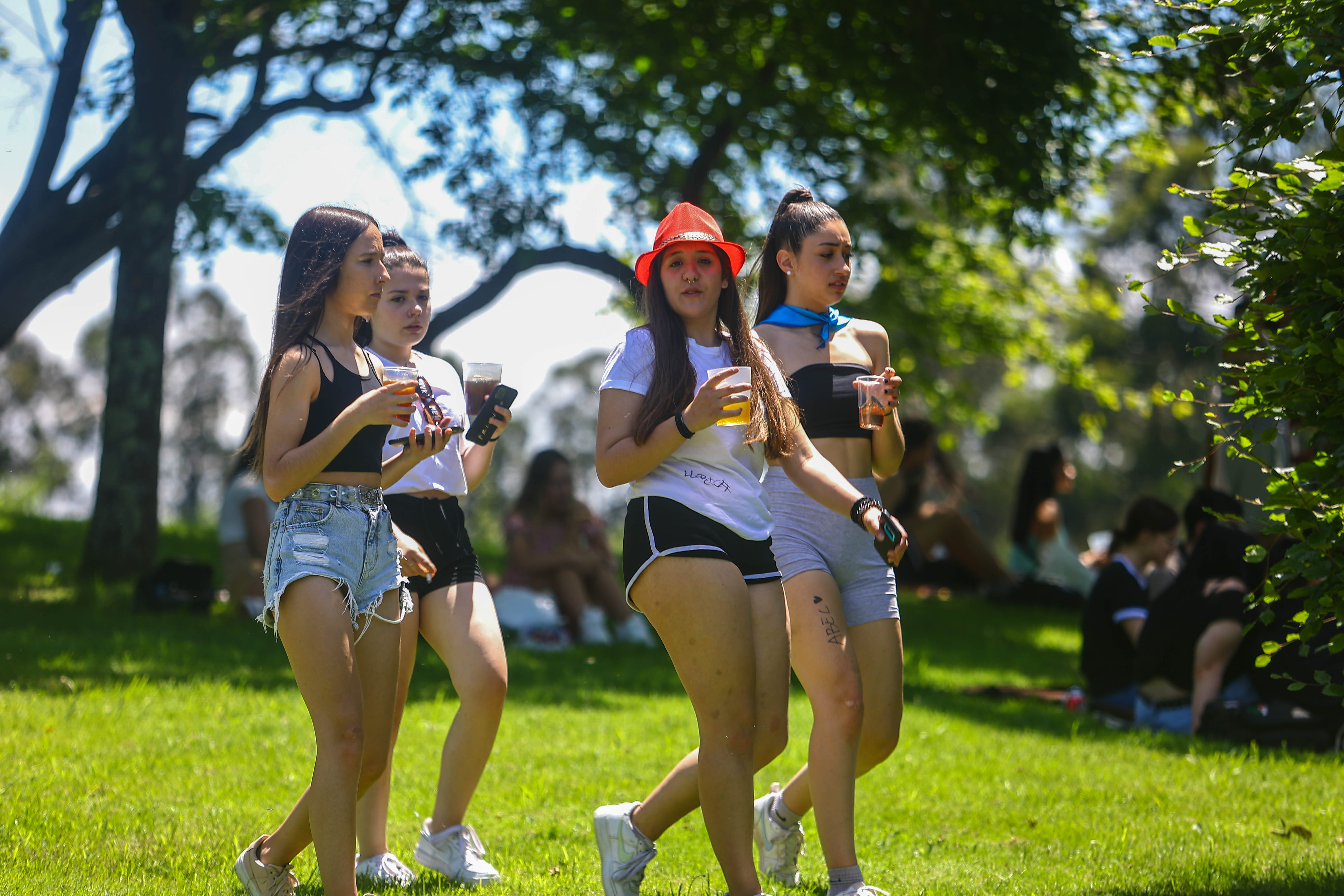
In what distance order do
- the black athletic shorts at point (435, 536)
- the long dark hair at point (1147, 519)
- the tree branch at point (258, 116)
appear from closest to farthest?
1. the black athletic shorts at point (435, 536)
2. the long dark hair at point (1147, 519)
3. the tree branch at point (258, 116)

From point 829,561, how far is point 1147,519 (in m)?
5.03

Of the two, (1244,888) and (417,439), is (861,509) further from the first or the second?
(1244,888)

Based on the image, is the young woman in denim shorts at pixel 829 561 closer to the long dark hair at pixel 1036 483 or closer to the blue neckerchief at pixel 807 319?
the blue neckerchief at pixel 807 319

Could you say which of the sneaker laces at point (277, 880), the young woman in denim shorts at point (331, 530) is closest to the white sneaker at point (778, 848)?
the young woman in denim shorts at point (331, 530)

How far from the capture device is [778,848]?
4375 millimetres

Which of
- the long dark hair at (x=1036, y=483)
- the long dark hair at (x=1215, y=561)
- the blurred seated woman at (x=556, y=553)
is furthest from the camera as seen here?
the long dark hair at (x=1036, y=483)

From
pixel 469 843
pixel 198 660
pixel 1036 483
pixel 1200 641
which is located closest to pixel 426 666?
pixel 198 660

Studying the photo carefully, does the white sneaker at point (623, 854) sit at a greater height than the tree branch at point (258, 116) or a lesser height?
lesser

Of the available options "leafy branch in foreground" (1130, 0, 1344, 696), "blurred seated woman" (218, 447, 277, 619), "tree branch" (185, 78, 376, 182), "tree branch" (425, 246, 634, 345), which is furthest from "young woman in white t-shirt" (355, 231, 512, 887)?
"tree branch" (185, 78, 376, 182)

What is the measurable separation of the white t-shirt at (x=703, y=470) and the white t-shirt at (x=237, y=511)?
700cm

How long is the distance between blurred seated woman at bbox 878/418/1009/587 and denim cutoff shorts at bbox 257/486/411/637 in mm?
9594

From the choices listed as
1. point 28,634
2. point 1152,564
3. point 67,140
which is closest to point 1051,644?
point 1152,564

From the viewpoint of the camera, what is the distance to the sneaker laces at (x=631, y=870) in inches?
149

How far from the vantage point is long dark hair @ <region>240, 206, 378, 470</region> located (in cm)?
350
